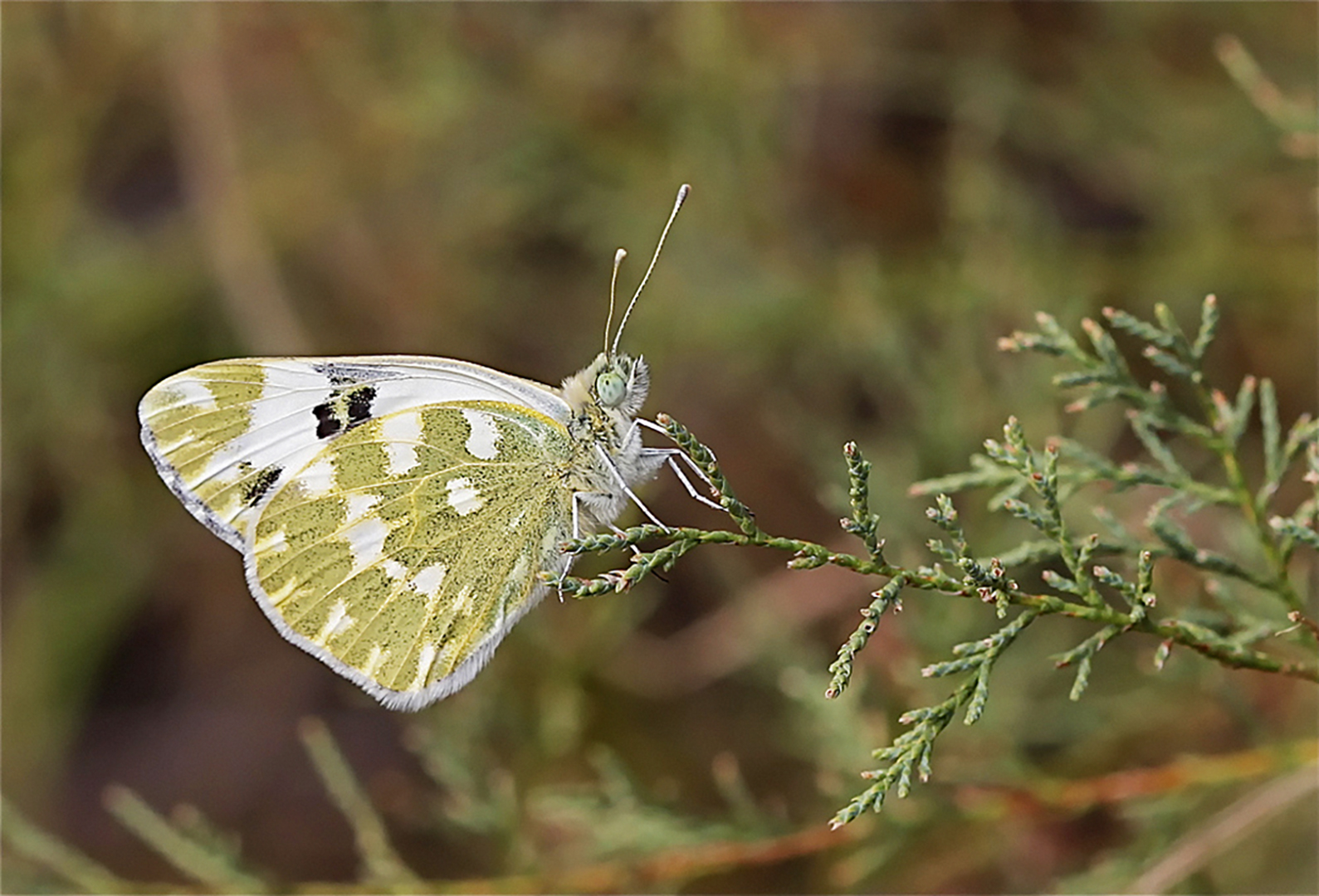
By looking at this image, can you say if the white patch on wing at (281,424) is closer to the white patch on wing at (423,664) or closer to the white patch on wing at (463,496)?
the white patch on wing at (463,496)

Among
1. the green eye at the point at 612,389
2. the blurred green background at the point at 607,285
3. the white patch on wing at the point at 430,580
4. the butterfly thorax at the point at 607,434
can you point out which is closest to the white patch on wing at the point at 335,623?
the white patch on wing at the point at 430,580

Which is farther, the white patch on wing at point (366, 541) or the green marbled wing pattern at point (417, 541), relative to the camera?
the white patch on wing at point (366, 541)

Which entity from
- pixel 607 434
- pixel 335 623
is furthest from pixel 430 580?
pixel 607 434

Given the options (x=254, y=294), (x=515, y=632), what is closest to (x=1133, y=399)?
(x=515, y=632)

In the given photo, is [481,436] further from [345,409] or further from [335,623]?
[335,623]

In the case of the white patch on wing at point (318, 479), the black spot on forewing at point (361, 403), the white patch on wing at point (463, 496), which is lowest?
the white patch on wing at point (463, 496)

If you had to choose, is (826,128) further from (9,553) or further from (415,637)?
(9,553)
